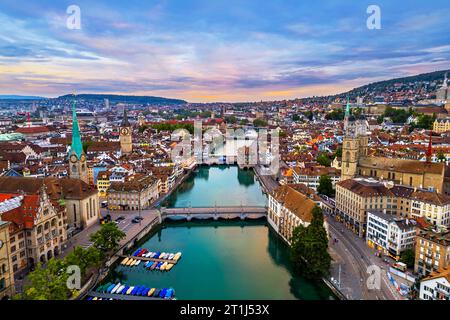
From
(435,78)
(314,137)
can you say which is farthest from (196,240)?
(435,78)

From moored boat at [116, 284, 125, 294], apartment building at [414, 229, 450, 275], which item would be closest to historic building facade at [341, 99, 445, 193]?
apartment building at [414, 229, 450, 275]

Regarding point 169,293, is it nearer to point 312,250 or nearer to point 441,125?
point 312,250

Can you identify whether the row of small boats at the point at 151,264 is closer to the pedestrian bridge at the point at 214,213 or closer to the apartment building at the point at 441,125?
the pedestrian bridge at the point at 214,213

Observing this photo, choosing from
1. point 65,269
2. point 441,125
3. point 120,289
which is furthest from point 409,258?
point 441,125

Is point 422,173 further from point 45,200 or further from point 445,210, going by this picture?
point 45,200

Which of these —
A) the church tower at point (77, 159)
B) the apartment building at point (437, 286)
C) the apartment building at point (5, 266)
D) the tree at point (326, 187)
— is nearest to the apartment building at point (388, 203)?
the tree at point (326, 187)

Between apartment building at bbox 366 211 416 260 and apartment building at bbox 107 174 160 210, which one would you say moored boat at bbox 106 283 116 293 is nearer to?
apartment building at bbox 107 174 160 210
